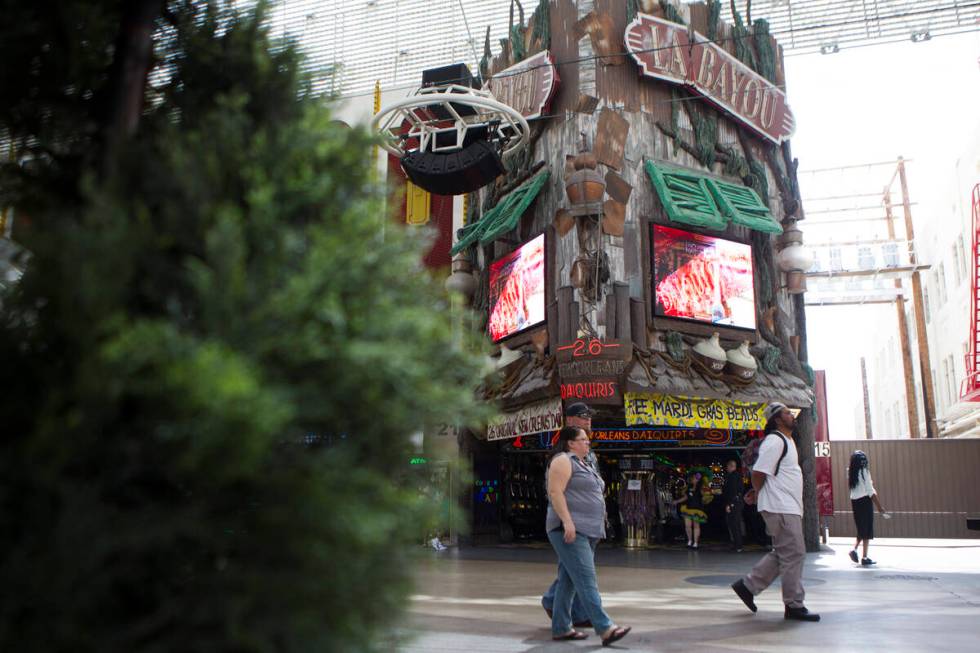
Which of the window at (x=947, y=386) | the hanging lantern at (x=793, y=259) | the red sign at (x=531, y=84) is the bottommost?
the window at (x=947, y=386)

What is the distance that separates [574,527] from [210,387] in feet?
13.5

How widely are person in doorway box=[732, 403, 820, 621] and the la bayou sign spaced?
374 inches

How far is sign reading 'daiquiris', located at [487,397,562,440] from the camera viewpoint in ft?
44.3

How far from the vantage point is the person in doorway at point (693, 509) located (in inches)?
631

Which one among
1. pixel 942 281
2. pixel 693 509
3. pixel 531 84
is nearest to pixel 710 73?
pixel 531 84

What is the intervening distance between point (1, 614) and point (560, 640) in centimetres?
434

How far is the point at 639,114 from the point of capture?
14469 millimetres

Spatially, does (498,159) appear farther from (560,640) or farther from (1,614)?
(1,614)

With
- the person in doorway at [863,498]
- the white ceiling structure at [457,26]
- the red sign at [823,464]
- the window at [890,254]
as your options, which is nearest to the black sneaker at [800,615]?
the person in doorway at [863,498]

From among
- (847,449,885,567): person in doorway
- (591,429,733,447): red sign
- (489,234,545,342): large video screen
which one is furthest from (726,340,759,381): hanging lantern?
(489,234,545,342): large video screen

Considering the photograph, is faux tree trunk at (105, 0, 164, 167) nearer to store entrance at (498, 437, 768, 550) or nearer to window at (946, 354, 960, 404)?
store entrance at (498, 437, 768, 550)

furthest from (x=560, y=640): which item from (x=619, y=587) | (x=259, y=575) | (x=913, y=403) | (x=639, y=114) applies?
(x=913, y=403)

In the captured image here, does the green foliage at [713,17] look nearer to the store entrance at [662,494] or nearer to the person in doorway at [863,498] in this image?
the person in doorway at [863,498]

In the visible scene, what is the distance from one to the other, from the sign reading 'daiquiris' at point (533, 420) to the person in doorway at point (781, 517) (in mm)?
6788
